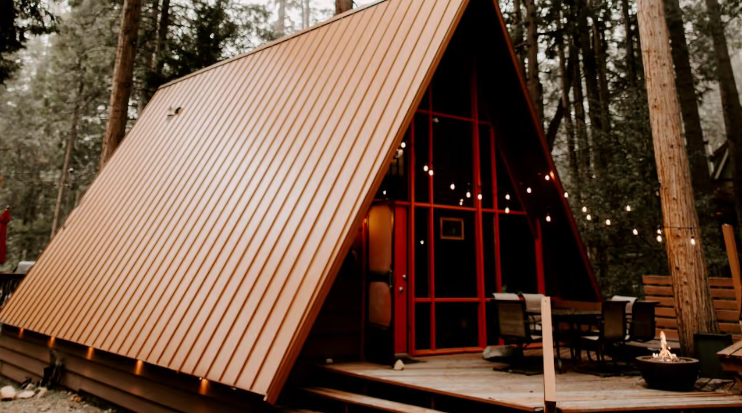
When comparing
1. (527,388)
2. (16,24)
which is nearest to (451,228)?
(527,388)

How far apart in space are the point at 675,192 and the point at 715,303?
11.7ft

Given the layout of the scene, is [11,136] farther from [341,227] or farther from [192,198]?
[341,227]

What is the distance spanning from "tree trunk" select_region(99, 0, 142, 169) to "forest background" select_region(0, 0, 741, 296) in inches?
50.2

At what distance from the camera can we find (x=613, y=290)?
10.5 meters

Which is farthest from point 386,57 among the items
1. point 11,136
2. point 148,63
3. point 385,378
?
point 11,136

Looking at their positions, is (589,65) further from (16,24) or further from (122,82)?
(16,24)

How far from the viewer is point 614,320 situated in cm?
527

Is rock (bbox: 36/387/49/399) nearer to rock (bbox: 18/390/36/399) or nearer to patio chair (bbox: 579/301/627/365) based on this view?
rock (bbox: 18/390/36/399)

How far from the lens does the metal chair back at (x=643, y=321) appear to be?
5.40 meters

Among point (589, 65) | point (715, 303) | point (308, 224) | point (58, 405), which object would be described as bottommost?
point (58, 405)

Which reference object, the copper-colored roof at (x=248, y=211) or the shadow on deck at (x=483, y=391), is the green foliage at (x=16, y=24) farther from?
the shadow on deck at (x=483, y=391)

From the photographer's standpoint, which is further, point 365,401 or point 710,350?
point 710,350

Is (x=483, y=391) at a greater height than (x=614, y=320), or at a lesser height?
lesser

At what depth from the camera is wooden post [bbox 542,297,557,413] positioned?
117 inches
